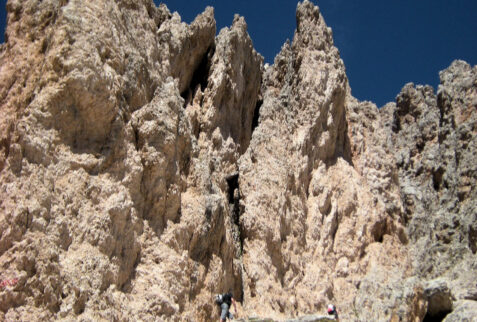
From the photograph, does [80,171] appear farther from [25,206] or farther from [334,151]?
[334,151]

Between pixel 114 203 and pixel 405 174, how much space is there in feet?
57.1

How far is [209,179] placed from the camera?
18.3 meters

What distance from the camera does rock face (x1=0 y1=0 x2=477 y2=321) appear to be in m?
13.7

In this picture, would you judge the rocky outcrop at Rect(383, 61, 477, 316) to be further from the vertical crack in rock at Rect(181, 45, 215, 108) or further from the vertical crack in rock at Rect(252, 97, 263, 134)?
the vertical crack in rock at Rect(181, 45, 215, 108)

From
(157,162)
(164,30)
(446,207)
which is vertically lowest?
(157,162)

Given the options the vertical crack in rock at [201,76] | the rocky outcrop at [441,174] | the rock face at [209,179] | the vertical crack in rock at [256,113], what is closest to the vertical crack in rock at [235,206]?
the rock face at [209,179]

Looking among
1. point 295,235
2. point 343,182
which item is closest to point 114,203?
point 295,235

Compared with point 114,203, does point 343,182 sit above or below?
above

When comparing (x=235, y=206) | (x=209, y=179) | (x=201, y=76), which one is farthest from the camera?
(x=201, y=76)

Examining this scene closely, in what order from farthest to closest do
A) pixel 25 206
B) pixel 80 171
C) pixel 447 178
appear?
1. pixel 447 178
2. pixel 80 171
3. pixel 25 206

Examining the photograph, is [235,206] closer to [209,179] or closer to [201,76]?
[209,179]

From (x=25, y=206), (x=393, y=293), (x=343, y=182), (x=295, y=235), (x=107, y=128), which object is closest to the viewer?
(x=25, y=206)

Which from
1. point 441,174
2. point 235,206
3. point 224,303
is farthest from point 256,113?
point 224,303

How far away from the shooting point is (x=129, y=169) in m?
15.5
